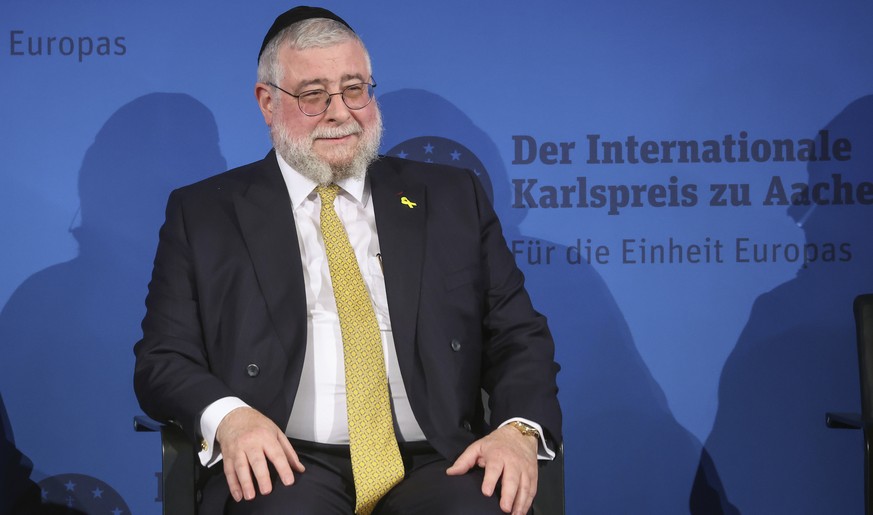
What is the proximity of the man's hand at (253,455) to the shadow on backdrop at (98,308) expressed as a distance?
1.44 meters

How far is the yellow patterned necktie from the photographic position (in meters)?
2.29

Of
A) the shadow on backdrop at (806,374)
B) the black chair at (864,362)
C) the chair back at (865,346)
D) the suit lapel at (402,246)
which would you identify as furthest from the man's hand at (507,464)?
A: the shadow on backdrop at (806,374)

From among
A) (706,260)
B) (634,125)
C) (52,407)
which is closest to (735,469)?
(706,260)

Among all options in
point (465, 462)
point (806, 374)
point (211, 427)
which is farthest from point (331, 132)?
point (806, 374)

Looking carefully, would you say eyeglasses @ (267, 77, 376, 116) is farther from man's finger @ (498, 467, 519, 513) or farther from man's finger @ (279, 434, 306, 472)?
man's finger @ (498, 467, 519, 513)

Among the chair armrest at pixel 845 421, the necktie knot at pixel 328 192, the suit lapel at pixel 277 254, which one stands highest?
the necktie knot at pixel 328 192

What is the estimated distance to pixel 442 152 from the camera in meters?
3.50

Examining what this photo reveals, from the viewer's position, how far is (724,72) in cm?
350

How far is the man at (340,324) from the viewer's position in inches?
88.3

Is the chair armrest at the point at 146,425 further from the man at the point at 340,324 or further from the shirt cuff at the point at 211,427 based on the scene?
the shirt cuff at the point at 211,427

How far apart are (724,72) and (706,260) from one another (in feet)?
2.24

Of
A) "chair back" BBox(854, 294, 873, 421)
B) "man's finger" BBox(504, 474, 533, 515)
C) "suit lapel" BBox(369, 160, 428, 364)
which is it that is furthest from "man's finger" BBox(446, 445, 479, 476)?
"chair back" BBox(854, 294, 873, 421)

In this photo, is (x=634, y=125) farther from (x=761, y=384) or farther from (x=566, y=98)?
(x=761, y=384)

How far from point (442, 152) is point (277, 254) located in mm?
1135
